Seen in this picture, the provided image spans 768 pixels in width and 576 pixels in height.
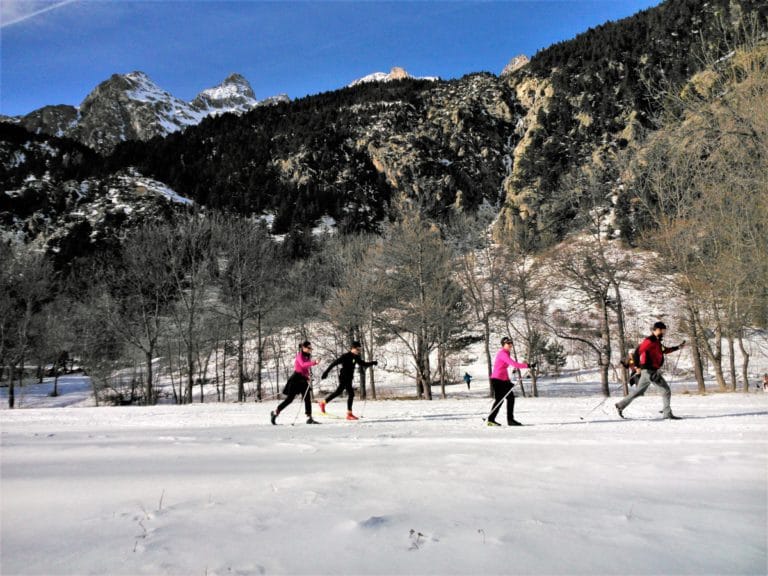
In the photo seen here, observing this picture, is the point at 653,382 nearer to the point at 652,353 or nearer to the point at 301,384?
the point at 652,353

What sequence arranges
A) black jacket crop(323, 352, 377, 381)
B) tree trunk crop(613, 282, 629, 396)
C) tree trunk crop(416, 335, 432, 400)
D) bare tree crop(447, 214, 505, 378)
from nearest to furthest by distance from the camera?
black jacket crop(323, 352, 377, 381) → tree trunk crop(613, 282, 629, 396) → tree trunk crop(416, 335, 432, 400) → bare tree crop(447, 214, 505, 378)

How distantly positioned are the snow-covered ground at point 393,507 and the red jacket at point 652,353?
2.46 m

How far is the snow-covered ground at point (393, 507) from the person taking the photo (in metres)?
2.56

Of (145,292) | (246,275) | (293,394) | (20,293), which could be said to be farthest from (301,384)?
(20,293)

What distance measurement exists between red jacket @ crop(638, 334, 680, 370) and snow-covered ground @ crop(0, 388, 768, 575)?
2.46 metres

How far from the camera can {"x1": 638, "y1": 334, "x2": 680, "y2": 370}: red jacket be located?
927 centimetres

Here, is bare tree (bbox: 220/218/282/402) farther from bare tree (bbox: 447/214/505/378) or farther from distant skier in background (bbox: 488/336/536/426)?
distant skier in background (bbox: 488/336/536/426)

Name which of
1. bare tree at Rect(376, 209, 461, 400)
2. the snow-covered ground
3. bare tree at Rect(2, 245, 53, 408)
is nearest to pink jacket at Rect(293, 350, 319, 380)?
the snow-covered ground

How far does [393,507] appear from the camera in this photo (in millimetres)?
3475

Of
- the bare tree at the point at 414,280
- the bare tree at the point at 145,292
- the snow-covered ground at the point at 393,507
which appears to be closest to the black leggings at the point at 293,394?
the snow-covered ground at the point at 393,507

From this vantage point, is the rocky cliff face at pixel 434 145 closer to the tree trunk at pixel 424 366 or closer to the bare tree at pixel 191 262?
the bare tree at pixel 191 262

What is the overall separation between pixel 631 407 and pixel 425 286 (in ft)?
40.0

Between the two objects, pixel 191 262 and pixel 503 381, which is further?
pixel 191 262

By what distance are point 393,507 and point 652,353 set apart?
26.3ft
